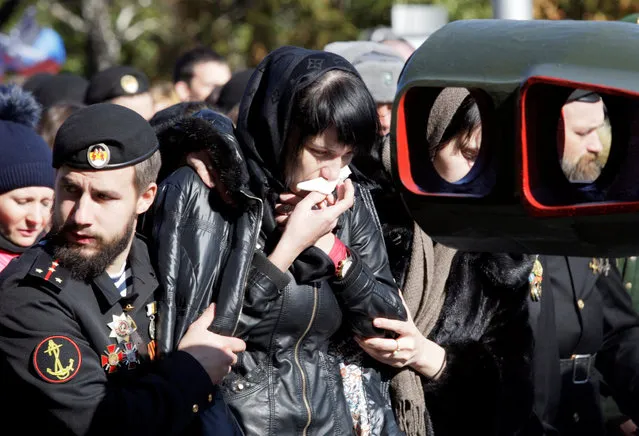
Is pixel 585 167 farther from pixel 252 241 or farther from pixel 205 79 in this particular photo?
pixel 205 79

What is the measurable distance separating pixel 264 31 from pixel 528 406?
14768mm

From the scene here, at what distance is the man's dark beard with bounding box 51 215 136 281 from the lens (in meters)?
2.62

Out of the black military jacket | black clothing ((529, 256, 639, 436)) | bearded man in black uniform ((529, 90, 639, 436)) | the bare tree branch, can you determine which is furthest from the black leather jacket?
the bare tree branch

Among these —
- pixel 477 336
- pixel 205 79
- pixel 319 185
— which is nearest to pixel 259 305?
pixel 319 185

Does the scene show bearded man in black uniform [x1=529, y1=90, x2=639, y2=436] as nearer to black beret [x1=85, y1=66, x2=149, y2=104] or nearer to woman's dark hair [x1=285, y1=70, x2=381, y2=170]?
woman's dark hair [x1=285, y1=70, x2=381, y2=170]

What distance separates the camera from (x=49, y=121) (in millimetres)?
5535

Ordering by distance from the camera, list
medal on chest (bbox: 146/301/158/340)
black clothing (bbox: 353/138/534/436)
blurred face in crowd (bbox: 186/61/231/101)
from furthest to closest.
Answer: blurred face in crowd (bbox: 186/61/231/101)
black clothing (bbox: 353/138/534/436)
medal on chest (bbox: 146/301/158/340)

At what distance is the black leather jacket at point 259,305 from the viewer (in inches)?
108

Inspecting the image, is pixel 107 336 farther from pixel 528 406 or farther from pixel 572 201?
pixel 528 406

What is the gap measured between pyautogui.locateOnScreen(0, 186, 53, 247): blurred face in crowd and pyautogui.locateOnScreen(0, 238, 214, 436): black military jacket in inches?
41.5

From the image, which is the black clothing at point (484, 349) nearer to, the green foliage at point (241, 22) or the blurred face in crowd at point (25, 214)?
the blurred face in crowd at point (25, 214)

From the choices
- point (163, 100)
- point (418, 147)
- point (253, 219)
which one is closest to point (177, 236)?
point (253, 219)

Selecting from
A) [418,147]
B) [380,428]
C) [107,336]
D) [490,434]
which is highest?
[418,147]

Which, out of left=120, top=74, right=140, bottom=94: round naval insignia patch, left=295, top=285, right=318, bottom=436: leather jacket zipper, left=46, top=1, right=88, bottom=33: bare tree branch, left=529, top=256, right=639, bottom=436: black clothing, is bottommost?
left=46, top=1, right=88, bottom=33: bare tree branch
